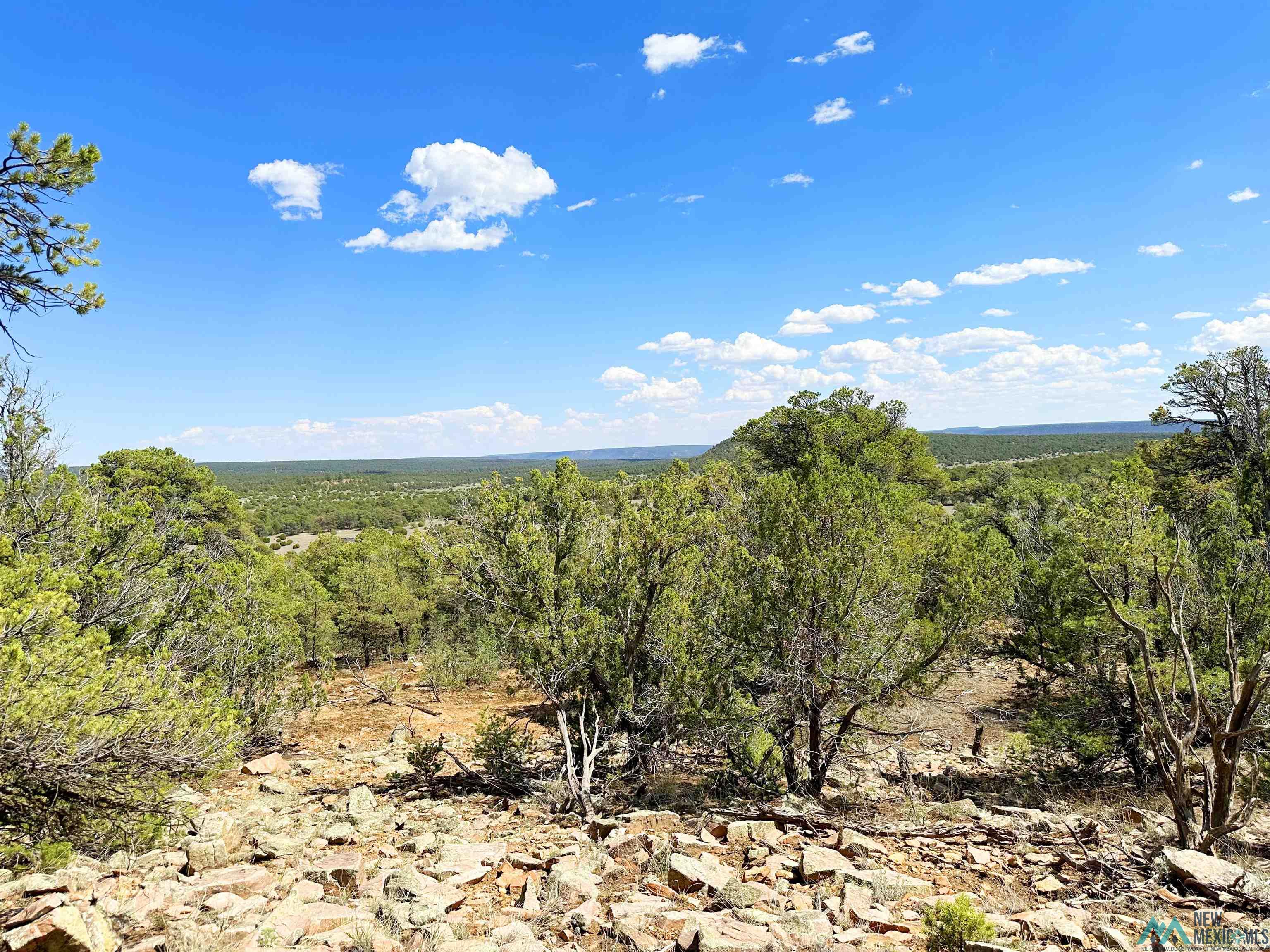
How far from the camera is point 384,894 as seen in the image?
662cm

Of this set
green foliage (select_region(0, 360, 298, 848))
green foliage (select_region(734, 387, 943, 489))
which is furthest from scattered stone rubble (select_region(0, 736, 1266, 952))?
green foliage (select_region(734, 387, 943, 489))

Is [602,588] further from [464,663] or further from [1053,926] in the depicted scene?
[464,663]

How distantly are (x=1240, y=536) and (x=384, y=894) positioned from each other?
16.2 meters

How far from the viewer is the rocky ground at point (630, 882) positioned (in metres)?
5.42

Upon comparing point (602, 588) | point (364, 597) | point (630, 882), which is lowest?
point (364, 597)

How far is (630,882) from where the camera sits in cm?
718

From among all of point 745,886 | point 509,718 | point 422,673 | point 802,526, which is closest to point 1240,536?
point 802,526

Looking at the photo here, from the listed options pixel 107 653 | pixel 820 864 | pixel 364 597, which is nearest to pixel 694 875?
pixel 820 864

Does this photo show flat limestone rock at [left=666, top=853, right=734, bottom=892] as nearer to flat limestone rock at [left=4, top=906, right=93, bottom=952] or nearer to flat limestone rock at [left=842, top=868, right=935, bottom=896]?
flat limestone rock at [left=842, top=868, right=935, bottom=896]

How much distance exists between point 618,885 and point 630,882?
16 cm

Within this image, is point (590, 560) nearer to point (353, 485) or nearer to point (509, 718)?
point (509, 718)

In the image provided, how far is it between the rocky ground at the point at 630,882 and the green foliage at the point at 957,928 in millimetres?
98

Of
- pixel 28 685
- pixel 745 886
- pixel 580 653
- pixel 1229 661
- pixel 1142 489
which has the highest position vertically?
pixel 1142 489

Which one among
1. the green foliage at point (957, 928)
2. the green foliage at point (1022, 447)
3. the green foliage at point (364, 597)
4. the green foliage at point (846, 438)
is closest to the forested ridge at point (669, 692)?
the green foliage at point (957, 928)
